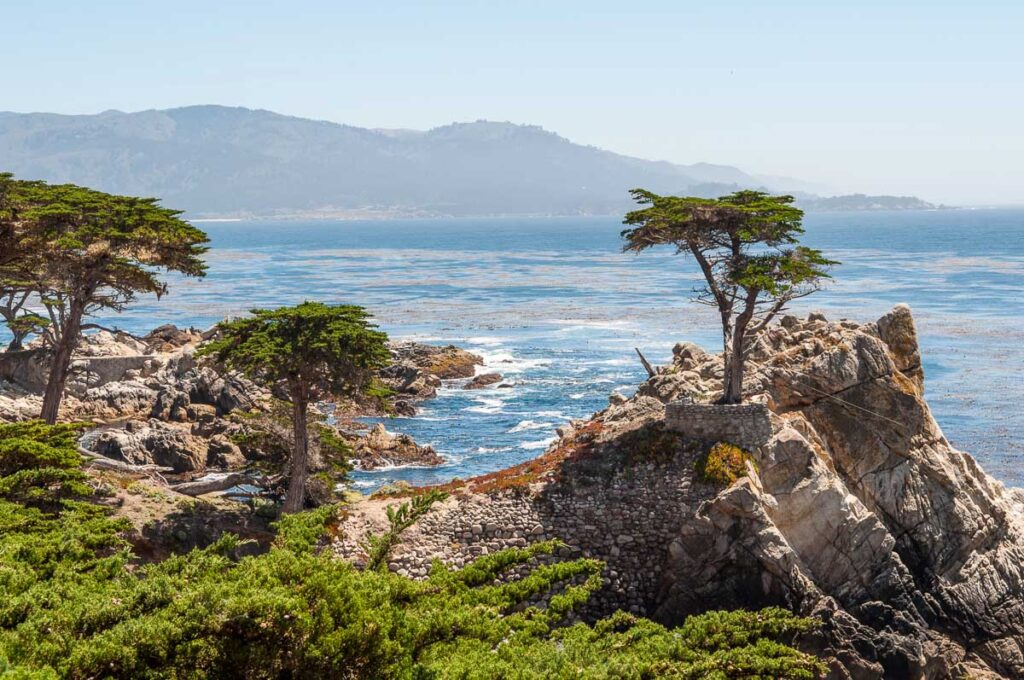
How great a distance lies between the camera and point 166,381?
180 feet

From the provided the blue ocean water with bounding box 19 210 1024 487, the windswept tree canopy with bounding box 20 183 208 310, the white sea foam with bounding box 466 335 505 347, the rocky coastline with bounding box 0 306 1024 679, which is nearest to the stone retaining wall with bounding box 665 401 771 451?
the rocky coastline with bounding box 0 306 1024 679

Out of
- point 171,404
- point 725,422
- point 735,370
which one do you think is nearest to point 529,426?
point 171,404

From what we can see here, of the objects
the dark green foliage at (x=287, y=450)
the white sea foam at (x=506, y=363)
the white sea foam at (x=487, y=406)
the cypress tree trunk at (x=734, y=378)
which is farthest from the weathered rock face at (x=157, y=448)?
the white sea foam at (x=506, y=363)

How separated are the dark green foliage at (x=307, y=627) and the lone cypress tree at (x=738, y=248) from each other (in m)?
11.3

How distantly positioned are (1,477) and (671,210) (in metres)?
19.5

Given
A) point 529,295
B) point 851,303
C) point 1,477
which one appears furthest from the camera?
point 529,295

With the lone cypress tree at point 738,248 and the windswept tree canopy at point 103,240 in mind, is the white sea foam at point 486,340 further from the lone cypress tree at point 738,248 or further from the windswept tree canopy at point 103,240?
the lone cypress tree at point 738,248

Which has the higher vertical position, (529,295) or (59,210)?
(59,210)

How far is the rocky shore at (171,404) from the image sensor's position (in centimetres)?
4203

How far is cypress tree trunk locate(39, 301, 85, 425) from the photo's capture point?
30.9 m

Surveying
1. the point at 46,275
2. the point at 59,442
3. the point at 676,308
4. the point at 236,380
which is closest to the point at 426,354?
the point at 236,380

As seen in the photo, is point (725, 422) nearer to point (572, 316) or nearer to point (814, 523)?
point (814, 523)

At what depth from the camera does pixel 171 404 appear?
5066cm

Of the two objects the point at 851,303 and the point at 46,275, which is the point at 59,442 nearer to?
the point at 46,275
